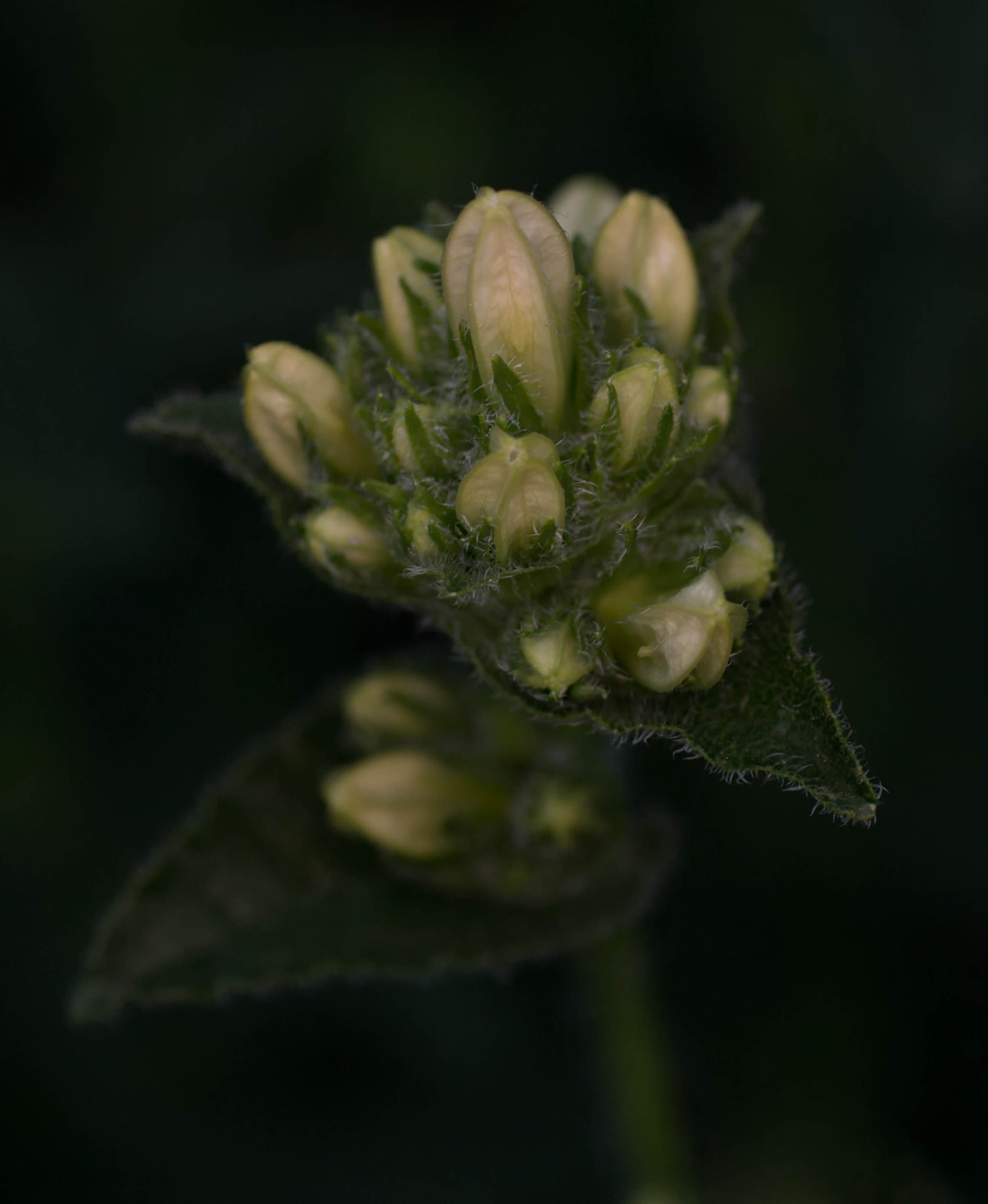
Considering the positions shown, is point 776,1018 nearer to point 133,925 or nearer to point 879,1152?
point 879,1152

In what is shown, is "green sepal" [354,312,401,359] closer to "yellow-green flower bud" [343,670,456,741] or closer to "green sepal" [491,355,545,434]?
"green sepal" [491,355,545,434]

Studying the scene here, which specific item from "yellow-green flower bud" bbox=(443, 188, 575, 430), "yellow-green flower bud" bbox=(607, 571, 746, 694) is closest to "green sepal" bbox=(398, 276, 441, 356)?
"yellow-green flower bud" bbox=(443, 188, 575, 430)

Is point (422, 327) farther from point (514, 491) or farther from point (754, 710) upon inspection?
point (754, 710)

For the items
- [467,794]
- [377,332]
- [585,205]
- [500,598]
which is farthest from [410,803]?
[585,205]

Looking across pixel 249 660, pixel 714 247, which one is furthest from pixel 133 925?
pixel 714 247

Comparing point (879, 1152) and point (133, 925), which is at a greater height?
point (133, 925)

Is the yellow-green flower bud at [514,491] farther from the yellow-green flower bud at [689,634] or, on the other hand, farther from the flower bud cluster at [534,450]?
the yellow-green flower bud at [689,634]
